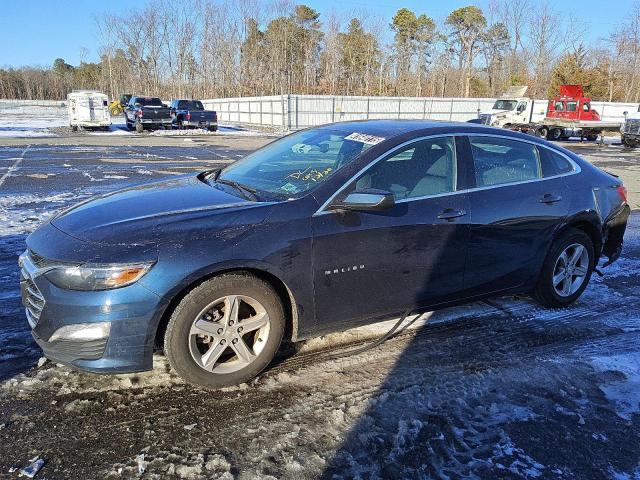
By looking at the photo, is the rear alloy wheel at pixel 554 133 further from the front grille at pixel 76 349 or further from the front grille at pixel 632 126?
the front grille at pixel 76 349

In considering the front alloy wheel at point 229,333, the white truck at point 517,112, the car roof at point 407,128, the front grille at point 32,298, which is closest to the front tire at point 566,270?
the car roof at point 407,128

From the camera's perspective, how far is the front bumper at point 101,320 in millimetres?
2736

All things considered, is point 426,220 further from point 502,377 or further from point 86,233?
point 86,233

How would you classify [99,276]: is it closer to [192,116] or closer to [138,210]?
[138,210]

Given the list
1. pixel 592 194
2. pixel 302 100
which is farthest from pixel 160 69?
pixel 592 194

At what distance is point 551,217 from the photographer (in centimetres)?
416

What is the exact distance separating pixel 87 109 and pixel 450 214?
29.5 meters

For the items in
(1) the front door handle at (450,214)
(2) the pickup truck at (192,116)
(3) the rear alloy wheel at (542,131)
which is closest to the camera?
(1) the front door handle at (450,214)

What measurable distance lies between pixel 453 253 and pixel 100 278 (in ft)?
7.83

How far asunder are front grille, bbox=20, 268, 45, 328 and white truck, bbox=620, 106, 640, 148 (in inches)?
1155

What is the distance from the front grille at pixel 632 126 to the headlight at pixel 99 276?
2923cm

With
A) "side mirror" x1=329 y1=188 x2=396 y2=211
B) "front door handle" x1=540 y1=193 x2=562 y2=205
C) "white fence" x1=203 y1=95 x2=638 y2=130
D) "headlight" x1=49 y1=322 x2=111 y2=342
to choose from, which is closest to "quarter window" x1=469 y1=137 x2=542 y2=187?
"front door handle" x1=540 y1=193 x2=562 y2=205

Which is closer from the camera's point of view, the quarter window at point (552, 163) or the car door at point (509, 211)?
the car door at point (509, 211)

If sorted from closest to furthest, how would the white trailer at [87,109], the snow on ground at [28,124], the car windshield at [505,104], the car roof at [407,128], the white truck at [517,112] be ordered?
the car roof at [407,128]
the snow on ground at [28,124]
the white trailer at [87,109]
the white truck at [517,112]
the car windshield at [505,104]
